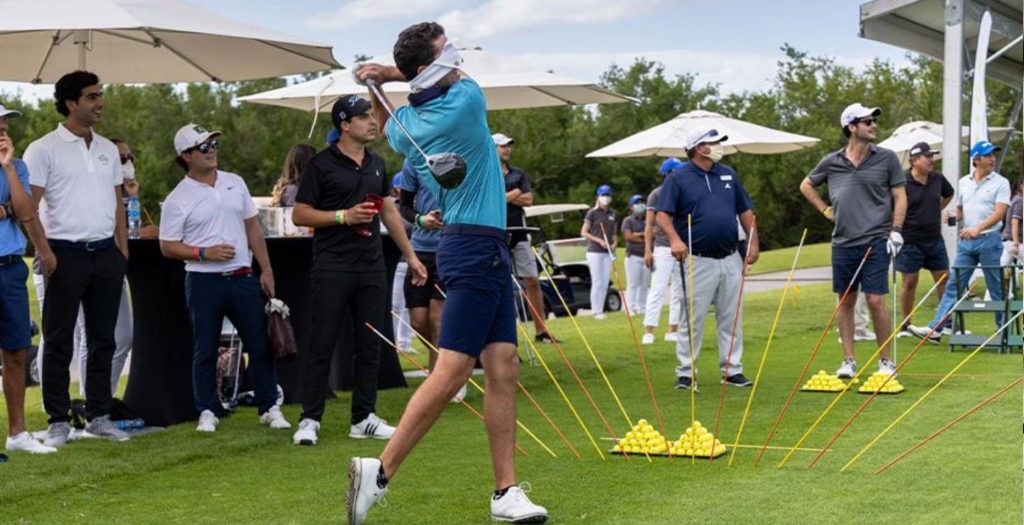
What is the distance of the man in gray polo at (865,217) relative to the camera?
11.3 meters

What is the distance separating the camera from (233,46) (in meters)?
9.89

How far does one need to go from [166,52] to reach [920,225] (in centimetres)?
808

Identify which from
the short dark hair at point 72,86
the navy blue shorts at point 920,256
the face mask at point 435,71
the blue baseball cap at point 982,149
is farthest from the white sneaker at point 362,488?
the blue baseball cap at point 982,149

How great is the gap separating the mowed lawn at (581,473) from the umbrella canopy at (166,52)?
94.2 inches

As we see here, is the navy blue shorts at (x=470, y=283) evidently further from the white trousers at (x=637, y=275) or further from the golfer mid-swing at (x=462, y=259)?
the white trousers at (x=637, y=275)

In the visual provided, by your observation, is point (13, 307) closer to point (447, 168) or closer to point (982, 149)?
point (447, 168)

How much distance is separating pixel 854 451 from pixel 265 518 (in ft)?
10.5

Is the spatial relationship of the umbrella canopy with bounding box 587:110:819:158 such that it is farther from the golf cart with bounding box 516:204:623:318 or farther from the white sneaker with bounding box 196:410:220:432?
the white sneaker with bounding box 196:410:220:432

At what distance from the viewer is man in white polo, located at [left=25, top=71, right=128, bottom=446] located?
8.54 metres

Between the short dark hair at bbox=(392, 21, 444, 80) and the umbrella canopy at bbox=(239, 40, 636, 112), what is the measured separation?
4.73 metres

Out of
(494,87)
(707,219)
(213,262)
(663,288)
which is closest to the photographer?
(213,262)

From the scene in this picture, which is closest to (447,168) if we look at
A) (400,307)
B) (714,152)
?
(714,152)

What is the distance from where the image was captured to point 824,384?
10.8m

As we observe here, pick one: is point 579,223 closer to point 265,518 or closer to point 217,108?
point 217,108
